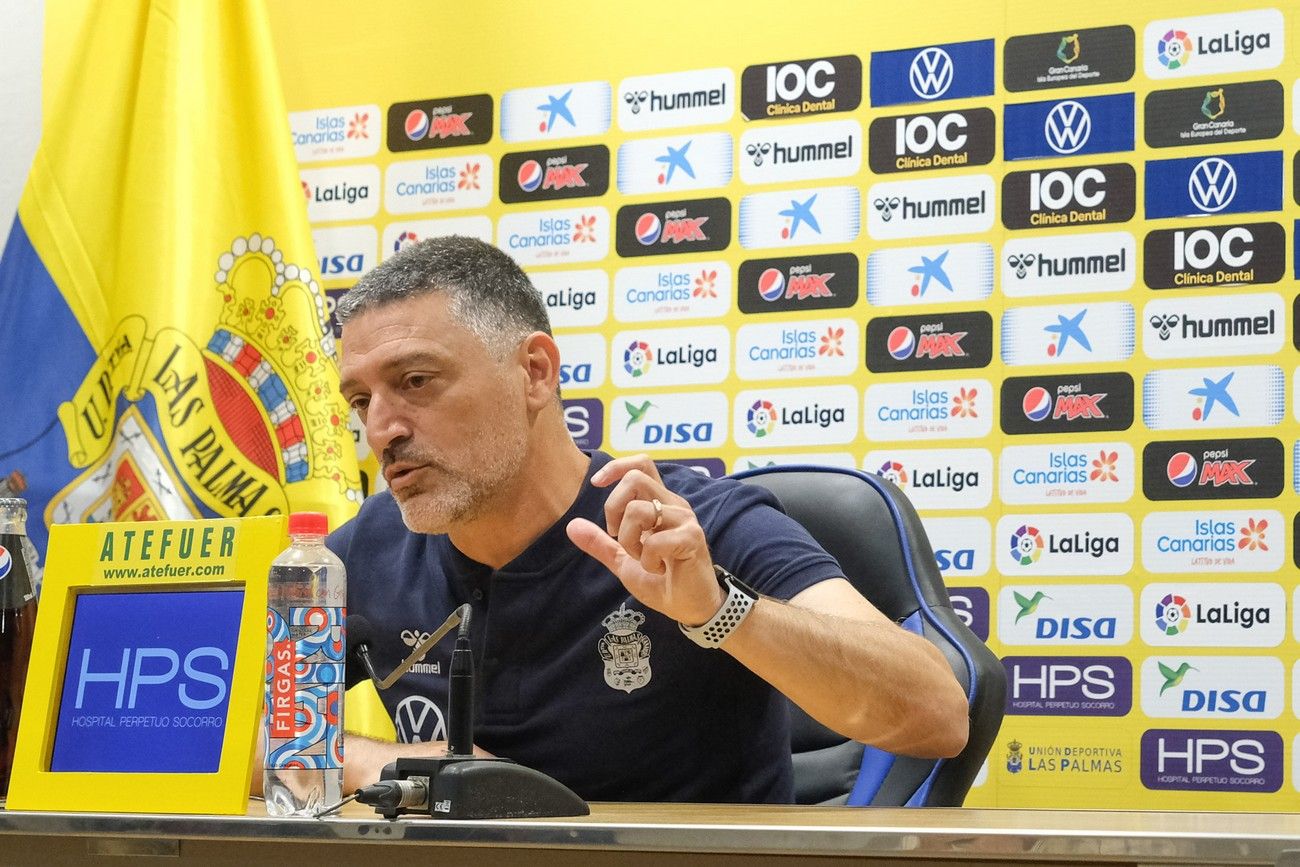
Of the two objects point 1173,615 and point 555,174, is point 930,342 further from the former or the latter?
point 555,174

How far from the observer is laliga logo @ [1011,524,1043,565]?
2.90 metres

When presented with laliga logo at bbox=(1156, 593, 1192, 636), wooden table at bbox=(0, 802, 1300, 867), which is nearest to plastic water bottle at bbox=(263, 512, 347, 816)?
wooden table at bbox=(0, 802, 1300, 867)

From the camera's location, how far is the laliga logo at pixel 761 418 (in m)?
3.14

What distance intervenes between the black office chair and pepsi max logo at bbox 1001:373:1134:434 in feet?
3.45

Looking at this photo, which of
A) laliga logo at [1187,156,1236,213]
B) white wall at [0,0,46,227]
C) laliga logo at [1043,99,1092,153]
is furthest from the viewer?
white wall at [0,0,46,227]

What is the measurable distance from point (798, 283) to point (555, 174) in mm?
668

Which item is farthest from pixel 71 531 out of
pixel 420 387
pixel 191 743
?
pixel 420 387

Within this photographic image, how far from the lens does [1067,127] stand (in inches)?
117

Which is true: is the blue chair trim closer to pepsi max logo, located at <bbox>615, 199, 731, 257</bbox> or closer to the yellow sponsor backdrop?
the yellow sponsor backdrop

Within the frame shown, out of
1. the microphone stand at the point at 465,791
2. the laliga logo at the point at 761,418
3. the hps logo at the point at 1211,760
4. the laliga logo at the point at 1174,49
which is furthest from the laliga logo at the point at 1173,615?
the microphone stand at the point at 465,791

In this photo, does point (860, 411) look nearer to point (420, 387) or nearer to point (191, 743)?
point (420, 387)

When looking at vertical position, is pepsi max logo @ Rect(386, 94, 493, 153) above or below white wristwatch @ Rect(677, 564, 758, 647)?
above

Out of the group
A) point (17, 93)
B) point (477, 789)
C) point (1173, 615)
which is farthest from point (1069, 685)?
point (17, 93)

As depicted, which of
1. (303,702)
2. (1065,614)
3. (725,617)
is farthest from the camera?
(1065,614)
